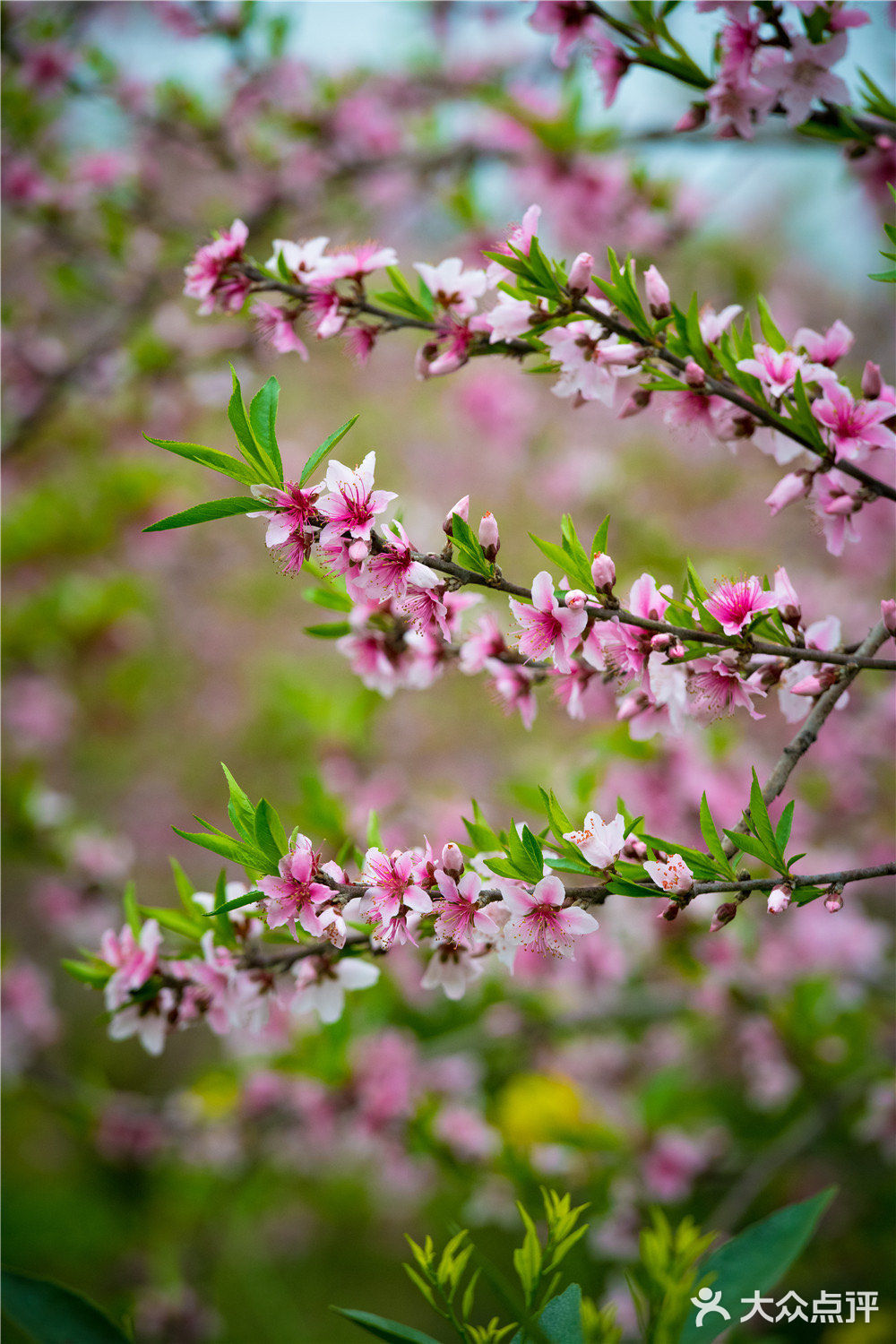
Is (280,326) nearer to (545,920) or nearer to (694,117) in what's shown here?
(694,117)

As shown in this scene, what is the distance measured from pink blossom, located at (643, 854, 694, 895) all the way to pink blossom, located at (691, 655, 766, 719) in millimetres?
178

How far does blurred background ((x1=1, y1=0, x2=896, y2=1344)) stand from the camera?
1.81m

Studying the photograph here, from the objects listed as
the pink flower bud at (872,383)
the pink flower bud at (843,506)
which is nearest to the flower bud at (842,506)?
the pink flower bud at (843,506)

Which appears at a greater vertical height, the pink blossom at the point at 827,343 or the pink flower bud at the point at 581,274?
the pink flower bud at the point at 581,274

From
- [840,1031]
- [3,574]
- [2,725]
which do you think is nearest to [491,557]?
[840,1031]

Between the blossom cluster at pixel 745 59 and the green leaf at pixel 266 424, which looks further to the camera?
the blossom cluster at pixel 745 59

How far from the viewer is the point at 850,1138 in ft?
6.45

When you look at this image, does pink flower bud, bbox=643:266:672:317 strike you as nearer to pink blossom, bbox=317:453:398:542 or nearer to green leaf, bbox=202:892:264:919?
pink blossom, bbox=317:453:398:542

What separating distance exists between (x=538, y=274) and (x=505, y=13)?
2.38m

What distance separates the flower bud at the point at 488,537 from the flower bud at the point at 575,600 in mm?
85

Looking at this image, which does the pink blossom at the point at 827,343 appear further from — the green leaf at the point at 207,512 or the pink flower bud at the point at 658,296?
the green leaf at the point at 207,512

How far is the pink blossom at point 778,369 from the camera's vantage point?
33.0 inches

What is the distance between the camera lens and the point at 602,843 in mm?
749

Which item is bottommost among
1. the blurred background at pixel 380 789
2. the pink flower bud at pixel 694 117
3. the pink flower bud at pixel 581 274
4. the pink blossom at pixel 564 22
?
the blurred background at pixel 380 789
